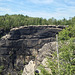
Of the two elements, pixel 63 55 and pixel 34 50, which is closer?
pixel 63 55

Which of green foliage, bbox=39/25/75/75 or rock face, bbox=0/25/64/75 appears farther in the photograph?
rock face, bbox=0/25/64/75

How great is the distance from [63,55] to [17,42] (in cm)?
1808

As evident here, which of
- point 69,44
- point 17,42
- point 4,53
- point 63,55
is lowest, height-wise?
point 4,53

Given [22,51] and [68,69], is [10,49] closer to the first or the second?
[22,51]

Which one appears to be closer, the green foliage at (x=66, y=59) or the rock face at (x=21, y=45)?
the green foliage at (x=66, y=59)

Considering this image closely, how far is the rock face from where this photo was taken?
22.7m

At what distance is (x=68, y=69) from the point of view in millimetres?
6125

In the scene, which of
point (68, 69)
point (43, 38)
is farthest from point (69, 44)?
point (43, 38)

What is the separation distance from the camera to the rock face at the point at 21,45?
22.7 m

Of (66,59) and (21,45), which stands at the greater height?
(66,59)

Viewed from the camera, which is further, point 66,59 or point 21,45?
point 21,45

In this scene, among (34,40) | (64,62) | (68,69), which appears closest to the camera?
(68,69)

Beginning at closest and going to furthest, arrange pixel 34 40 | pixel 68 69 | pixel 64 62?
pixel 68 69
pixel 64 62
pixel 34 40

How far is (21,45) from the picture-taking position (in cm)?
2342
